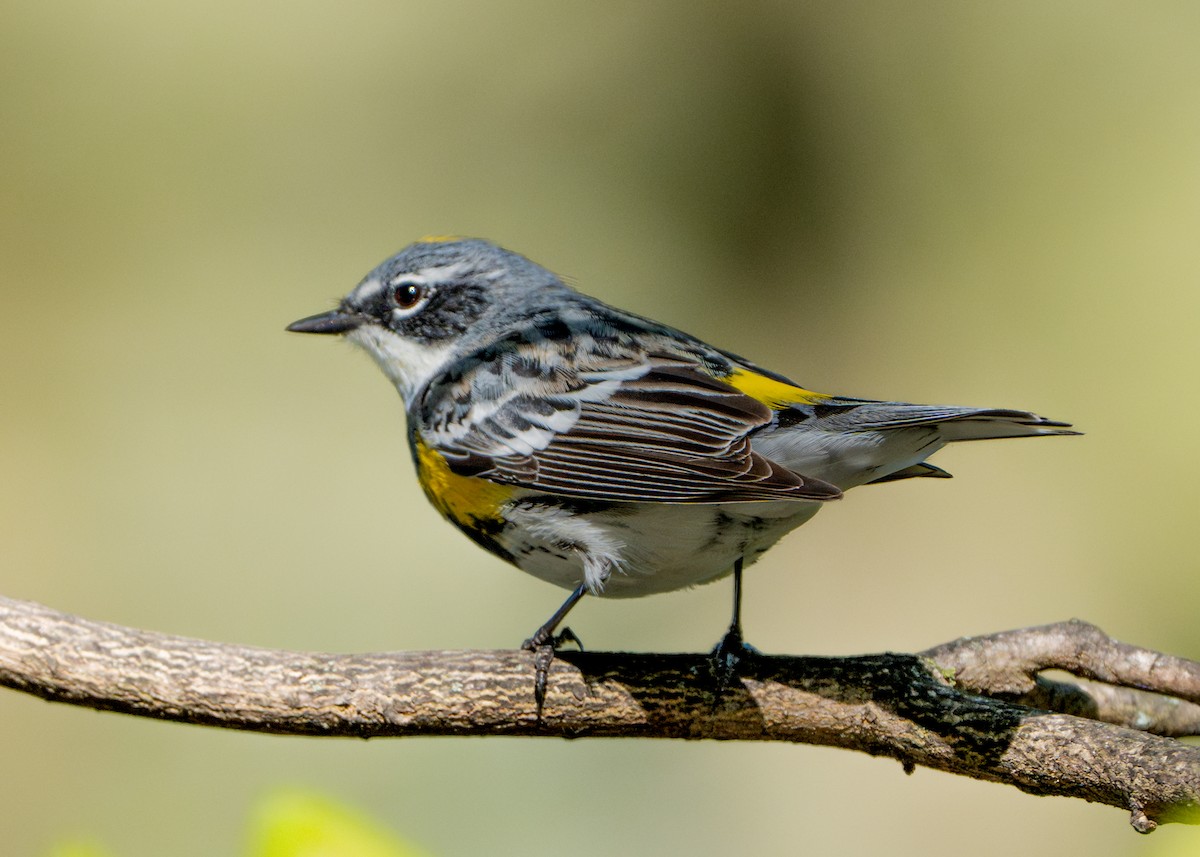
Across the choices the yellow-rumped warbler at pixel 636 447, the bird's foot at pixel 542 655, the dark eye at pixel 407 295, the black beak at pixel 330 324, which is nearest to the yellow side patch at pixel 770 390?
the yellow-rumped warbler at pixel 636 447

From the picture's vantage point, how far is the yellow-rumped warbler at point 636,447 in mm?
3496

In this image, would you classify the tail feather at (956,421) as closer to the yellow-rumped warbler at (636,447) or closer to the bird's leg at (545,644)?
the yellow-rumped warbler at (636,447)

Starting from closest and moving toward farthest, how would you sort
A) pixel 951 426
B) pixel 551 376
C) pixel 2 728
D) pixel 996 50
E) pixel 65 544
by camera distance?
pixel 951 426 < pixel 551 376 < pixel 2 728 < pixel 65 544 < pixel 996 50

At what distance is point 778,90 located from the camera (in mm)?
8203

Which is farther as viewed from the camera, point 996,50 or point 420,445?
point 996,50

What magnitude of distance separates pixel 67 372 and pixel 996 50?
6299mm

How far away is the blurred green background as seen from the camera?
6.47m

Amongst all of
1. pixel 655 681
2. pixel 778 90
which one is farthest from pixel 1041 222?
pixel 655 681

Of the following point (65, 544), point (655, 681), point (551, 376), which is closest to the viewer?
point (655, 681)

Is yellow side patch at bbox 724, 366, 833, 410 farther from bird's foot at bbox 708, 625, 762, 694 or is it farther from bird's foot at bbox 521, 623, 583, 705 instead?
bird's foot at bbox 521, 623, 583, 705

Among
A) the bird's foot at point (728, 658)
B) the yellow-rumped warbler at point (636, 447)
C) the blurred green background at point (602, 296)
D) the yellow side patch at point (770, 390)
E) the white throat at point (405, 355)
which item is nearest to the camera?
the yellow-rumped warbler at point (636, 447)

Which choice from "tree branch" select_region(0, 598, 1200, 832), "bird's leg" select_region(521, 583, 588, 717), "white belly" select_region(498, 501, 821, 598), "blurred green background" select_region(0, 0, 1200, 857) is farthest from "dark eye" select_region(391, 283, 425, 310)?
"blurred green background" select_region(0, 0, 1200, 857)

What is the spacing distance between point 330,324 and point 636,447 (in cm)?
174

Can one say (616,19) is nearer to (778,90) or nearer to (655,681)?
(778,90)
